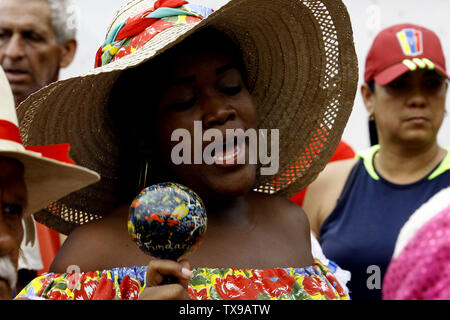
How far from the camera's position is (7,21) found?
4.35 m

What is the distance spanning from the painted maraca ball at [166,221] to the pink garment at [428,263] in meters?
0.77

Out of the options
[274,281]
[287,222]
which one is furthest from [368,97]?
[274,281]

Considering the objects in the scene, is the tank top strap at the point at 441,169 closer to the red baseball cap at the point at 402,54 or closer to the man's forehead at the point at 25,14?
the red baseball cap at the point at 402,54

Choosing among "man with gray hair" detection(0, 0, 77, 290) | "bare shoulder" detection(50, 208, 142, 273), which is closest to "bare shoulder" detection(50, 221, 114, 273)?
"bare shoulder" detection(50, 208, 142, 273)

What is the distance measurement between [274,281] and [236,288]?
0.49 feet

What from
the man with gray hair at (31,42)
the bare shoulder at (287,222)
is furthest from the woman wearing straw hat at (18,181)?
the man with gray hair at (31,42)

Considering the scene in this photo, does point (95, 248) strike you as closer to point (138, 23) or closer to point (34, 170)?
point (34, 170)

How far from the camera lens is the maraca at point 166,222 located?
1942 millimetres

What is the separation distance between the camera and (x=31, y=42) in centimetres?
445

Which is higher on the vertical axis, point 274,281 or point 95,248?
point 95,248

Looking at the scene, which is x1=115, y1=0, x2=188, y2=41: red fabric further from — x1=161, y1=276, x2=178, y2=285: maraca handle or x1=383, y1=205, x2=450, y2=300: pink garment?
x1=383, y1=205, x2=450, y2=300: pink garment

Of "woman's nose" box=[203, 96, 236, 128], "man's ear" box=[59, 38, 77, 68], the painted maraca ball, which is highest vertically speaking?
"man's ear" box=[59, 38, 77, 68]

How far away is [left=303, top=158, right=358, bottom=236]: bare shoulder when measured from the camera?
4273mm
